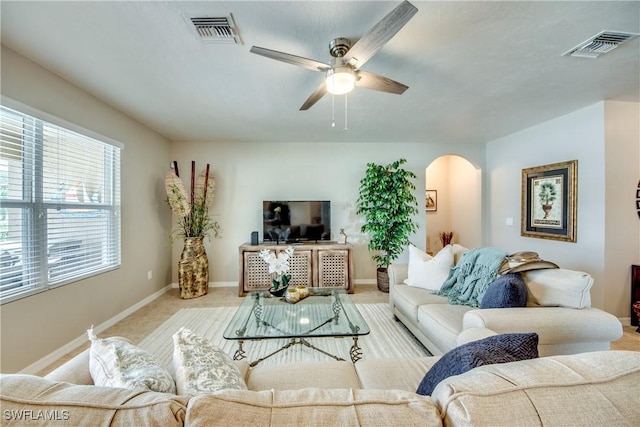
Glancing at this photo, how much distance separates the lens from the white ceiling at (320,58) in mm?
1541

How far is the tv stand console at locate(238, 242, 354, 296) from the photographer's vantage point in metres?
3.98

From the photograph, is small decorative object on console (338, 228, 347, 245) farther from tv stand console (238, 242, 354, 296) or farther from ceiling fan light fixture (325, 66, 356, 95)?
ceiling fan light fixture (325, 66, 356, 95)

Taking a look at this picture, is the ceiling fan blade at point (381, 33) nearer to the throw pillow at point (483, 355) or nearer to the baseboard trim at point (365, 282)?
the throw pillow at point (483, 355)

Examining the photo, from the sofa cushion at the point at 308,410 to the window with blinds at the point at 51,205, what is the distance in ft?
8.13

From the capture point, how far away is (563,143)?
10.8 feet

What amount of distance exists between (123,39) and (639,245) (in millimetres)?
5304

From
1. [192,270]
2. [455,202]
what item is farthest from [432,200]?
[192,270]

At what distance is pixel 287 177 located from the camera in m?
4.55

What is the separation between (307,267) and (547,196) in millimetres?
3507

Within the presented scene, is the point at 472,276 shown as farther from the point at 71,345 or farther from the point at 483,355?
the point at 71,345

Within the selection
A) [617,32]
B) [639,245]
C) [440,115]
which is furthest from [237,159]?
[639,245]

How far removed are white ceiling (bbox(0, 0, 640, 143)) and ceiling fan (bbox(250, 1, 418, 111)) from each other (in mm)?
126

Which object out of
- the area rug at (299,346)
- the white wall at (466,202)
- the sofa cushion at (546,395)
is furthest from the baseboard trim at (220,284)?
the white wall at (466,202)

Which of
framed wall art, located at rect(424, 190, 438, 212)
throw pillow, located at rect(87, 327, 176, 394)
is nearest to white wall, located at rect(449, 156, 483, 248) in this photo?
framed wall art, located at rect(424, 190, 438, 212)
